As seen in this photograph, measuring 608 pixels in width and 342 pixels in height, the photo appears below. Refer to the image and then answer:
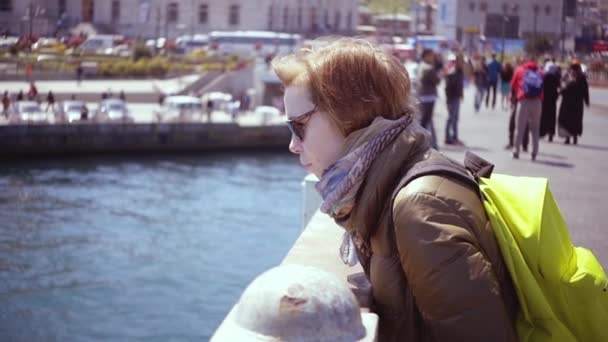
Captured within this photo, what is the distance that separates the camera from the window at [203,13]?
66625mm

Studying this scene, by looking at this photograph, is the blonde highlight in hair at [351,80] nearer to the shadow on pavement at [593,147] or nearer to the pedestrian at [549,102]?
the shadow on pavement at [593,147]

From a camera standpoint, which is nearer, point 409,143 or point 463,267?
point 463,267

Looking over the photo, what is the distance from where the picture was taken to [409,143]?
211cm

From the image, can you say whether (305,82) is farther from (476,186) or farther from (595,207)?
(595,207)

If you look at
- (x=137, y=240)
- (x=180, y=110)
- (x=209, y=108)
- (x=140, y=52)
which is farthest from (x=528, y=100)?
(x=140, y=52)

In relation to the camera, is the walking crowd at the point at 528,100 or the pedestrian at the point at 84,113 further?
the pedestrian at the point at 84,113

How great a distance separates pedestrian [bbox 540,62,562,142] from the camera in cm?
1330

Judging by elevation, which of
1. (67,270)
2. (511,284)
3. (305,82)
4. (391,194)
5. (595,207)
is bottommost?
(67,270)

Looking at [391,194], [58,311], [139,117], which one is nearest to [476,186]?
[391,194]

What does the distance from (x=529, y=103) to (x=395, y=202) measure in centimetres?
948

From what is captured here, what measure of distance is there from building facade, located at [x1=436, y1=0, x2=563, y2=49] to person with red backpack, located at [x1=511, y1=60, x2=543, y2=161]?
3008mm

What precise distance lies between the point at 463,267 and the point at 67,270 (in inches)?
656

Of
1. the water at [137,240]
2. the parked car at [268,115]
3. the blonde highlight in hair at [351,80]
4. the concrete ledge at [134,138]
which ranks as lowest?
the water at [137,240]

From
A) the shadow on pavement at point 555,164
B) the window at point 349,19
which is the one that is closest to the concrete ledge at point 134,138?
the shadow on pavement at point 555,164
